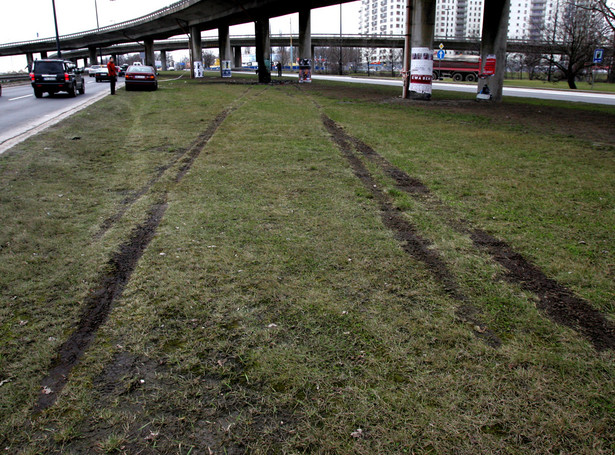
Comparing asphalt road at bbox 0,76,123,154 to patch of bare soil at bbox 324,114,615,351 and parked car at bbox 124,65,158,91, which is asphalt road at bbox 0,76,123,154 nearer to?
parked car at bbox 124,65,158,91

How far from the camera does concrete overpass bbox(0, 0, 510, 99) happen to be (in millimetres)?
22750

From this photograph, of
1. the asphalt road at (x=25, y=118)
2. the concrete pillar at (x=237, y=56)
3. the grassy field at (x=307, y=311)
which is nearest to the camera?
the grassy field at (x=307, y=311)

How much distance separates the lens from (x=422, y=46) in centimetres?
2319

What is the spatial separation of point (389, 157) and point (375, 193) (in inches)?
112

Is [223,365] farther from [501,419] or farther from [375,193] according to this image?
[375,193]

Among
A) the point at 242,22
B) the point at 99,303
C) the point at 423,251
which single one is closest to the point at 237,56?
the point at 242,22

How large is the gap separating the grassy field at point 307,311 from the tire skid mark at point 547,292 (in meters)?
0.02

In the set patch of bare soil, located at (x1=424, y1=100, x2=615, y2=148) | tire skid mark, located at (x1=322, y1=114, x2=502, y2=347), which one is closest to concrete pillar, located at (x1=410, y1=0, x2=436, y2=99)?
patch of bare soil, located at (x1=424, y1=100, x2=615, y2=148)

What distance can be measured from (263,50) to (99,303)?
133ft

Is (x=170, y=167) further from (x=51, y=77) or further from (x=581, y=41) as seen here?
(x=581, y=41)

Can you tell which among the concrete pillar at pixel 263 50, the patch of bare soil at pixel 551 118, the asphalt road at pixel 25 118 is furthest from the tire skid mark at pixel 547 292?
the concrete pillar at pixel 263 50

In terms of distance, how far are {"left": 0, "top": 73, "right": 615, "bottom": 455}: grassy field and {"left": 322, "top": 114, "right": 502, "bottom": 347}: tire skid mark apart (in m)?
0.02

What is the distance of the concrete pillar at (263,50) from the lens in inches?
1580

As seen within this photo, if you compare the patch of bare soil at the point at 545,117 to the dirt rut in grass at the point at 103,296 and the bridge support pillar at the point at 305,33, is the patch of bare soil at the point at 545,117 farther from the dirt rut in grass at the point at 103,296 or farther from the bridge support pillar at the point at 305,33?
the bridge support pillar at the point at 305,33
